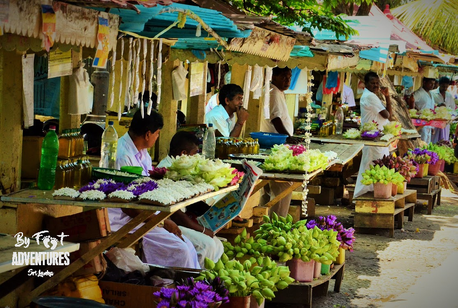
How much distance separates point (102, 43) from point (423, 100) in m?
15.0

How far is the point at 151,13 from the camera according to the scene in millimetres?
4855

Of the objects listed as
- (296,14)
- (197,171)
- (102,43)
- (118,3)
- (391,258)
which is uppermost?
(296,14)

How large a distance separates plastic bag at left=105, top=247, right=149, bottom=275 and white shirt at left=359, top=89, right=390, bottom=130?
7.53m

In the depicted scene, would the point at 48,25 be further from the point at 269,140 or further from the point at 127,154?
the point at 269,140

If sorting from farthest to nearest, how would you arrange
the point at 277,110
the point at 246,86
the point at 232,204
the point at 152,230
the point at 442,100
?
the point at 442,100, the point at 246,86, the point at 277,110, the point at 232,204, the point at 152,230

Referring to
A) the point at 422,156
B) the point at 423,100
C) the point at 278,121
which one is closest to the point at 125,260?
the point at 278,121

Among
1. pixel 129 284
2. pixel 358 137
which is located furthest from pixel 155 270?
pixel 358 137

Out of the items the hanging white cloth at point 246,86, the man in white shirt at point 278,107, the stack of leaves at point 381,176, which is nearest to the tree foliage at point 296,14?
the man in white shirt at point 278,107

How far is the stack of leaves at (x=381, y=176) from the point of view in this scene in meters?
10.4

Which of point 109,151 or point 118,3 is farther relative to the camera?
point 109,151

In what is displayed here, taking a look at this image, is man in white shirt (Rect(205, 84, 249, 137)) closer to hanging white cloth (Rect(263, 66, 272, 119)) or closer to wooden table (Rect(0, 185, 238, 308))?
hanging white cloth (Rect(263, 66, 272, 119))

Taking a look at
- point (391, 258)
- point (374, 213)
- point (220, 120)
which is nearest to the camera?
point (220, 120)

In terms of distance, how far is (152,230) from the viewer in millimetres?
5598

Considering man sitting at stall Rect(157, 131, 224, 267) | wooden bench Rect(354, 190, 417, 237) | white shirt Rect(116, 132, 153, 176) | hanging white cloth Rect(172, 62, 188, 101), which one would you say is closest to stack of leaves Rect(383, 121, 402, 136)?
wooden bench Rect(354, 190, 417, 237)
